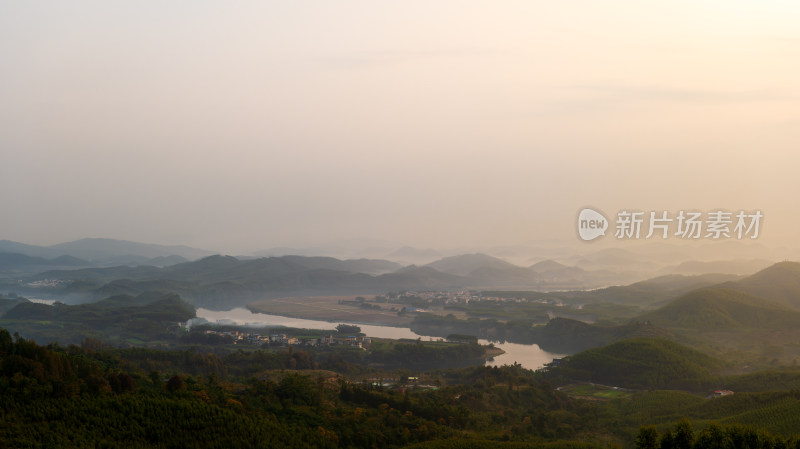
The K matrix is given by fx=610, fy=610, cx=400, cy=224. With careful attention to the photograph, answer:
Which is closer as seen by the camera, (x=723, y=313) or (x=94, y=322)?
(x=723, y=313)

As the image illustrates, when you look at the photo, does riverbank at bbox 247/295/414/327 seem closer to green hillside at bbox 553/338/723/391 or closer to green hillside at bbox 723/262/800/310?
green hillside at bbox 553/338/723/391

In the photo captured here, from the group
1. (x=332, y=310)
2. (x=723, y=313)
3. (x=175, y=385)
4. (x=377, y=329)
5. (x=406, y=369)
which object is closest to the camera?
(x=175, y=385)

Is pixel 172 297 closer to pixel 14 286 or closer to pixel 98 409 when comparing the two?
pixel 14 286

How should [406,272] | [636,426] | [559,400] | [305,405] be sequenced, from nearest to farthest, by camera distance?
[305,405] < [636,426] < [559,400] < [406,272]

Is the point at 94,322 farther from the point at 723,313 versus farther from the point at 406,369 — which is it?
the point at 723,313

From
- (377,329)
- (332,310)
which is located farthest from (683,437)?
(332,310)

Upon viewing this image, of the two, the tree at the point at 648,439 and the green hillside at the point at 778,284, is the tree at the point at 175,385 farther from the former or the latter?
the green hillside at the point at 778,284

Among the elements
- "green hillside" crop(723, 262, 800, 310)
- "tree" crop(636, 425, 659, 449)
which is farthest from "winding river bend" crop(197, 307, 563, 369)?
"tree" crop(636, 425, 659, 449)

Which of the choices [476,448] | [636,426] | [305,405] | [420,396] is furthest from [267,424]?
[636,426]

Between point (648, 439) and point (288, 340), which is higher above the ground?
point (648, 439)
